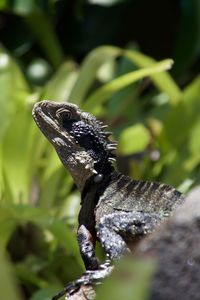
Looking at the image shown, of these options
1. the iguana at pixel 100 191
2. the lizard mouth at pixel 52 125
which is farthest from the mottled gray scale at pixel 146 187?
the lizard mouth at pixel 52 125

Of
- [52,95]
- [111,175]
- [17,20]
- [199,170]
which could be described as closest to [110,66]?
[17,20]

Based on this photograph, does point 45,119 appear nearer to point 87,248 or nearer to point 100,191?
point 100,191

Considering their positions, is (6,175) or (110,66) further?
(110,66)

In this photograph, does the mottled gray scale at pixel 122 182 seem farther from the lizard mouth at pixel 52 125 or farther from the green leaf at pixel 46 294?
the green leaf at pixel 46 294

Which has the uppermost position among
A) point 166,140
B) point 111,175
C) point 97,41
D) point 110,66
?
point 97,41

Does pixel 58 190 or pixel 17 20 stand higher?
pixel 17 20

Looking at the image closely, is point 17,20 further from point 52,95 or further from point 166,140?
point 166,140
